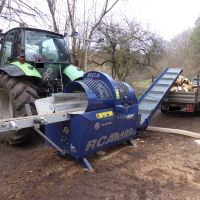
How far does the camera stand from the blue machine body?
4.02m

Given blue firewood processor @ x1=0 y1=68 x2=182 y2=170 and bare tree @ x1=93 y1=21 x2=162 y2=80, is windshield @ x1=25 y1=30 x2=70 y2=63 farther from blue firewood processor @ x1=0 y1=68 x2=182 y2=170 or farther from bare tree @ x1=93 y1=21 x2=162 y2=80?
bare tree @ x1=93 y1=21 x2=162 y2=80

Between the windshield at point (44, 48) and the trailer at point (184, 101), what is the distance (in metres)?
3.52

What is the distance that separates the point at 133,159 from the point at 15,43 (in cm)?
322

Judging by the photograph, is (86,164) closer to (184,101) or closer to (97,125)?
(97,125)

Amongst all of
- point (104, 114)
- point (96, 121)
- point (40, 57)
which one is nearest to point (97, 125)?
point (96, 121)

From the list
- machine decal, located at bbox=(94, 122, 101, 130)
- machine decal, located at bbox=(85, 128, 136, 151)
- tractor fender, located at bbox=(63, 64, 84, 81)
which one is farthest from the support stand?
tractor fender, located at bbox=(63, 64, 84, 81)

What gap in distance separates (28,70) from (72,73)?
1.19 m

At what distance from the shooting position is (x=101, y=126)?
418cm

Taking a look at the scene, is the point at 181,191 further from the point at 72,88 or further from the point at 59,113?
the point at 72,88

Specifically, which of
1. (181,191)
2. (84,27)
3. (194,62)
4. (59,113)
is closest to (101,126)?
(59,113)

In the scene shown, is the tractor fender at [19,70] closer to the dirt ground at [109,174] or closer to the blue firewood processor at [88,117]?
the blue firewood processor at [88,117]

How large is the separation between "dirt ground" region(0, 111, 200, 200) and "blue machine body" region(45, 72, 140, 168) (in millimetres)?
279

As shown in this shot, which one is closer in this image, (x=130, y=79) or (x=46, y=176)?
(x=46, y=176)

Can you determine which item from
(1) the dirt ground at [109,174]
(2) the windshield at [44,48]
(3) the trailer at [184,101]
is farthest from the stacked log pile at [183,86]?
(2) the windshield at [44,48]
